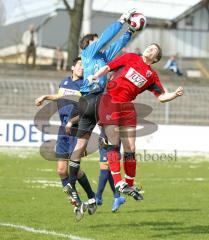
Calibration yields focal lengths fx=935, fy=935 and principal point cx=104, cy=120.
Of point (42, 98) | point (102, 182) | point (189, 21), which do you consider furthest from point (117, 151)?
point (189, 21)

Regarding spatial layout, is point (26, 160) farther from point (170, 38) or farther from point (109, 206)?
point (170, 38)

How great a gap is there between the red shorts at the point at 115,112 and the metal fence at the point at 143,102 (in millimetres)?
15369

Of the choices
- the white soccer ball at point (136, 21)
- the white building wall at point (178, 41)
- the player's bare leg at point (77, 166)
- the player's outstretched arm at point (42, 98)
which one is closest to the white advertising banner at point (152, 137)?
the player's outstretched arm at point (42, 98)

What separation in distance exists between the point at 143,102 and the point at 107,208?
14.1m

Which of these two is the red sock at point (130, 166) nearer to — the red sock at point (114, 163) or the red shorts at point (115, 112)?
the red sock at point (114, 163)

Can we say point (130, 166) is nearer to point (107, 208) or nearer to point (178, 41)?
point (107, 208)

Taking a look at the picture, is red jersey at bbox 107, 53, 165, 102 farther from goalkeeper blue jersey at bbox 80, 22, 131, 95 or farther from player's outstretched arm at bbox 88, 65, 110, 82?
goalkeeper blue jersey at bbox 80, 22, 131, 95

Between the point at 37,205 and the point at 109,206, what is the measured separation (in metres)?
1.20

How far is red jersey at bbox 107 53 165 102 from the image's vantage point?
12.7 meters

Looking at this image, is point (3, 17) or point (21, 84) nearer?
point (21, 84)

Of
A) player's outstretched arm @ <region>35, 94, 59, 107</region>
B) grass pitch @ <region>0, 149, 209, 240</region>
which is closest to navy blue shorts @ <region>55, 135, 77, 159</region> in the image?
player's outstretched arm @ <region>35, 94, 59, 107</region>

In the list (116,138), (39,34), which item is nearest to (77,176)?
(116,138)

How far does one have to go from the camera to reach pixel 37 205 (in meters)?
15.2

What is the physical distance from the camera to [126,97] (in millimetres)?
12664
